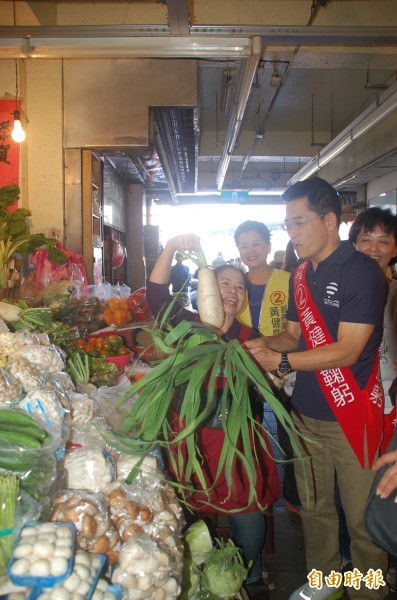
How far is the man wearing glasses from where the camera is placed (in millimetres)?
2043

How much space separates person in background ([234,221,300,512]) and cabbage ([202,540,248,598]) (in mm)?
1457

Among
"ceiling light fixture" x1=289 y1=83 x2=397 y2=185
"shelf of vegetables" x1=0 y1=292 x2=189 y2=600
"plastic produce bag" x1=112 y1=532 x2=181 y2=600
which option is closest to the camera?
"shelf of vegetables" x1=0 y1=292 x2=189 y2=600

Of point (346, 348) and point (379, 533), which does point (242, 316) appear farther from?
point (379, 533)

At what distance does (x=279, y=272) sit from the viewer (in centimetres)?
316

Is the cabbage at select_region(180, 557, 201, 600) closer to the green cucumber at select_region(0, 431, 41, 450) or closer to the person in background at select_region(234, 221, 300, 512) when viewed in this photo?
the green cucumber at select_region(0, 431, 41, 450)

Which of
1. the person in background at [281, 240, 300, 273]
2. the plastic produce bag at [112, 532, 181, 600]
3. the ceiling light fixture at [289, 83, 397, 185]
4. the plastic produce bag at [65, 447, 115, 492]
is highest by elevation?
the ceiling light fixture at [289, 83, 397, 185]

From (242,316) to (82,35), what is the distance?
9.00 feet

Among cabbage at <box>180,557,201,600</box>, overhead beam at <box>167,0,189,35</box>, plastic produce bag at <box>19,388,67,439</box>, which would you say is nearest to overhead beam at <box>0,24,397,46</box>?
overhead beam at <box>167,0,189,35</box>

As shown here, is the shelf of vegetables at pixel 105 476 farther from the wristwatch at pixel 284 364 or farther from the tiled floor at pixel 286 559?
the tiled floor at pixel 286 559

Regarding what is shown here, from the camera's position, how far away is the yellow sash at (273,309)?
9.83ft

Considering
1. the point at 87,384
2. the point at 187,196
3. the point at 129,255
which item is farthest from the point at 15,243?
the point at 187,196

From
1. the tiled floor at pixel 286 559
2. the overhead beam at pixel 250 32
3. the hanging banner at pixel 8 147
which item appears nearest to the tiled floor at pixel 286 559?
the tiled floor at pixel 286 559

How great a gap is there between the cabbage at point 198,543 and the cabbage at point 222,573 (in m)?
0.02

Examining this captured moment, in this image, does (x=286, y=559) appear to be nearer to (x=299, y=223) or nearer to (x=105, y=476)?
(x=105, y=476)
